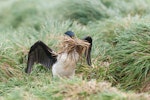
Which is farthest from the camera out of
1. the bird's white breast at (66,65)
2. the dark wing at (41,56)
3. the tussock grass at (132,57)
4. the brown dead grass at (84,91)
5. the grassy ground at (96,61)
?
the dark wing at (41,56)

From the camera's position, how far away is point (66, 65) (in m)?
7.27

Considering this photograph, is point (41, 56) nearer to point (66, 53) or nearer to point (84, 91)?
point (66, 53)

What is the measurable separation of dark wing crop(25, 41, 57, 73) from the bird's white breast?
0.28 meters

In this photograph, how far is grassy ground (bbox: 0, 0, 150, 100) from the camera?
6.38 meters

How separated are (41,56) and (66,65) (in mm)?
598

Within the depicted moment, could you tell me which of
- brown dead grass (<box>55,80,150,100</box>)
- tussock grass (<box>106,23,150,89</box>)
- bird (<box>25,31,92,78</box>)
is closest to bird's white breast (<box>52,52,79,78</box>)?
bird (<box>25,31,92,78</box>)

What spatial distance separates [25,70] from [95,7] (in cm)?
386

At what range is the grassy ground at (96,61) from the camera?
20.9 feet

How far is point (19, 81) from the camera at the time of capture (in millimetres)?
7492

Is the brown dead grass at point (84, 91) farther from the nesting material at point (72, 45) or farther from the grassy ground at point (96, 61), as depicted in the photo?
the nesting material at point (72, 45)

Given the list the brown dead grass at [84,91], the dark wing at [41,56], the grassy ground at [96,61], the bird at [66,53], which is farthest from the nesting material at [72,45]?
the brown dead grass at [84,91]

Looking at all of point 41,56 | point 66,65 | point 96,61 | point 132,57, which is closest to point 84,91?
point 66,65

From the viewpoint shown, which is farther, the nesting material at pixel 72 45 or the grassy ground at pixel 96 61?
the nesting material at pixel 72 45

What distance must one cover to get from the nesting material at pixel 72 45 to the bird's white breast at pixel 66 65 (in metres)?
0.07
